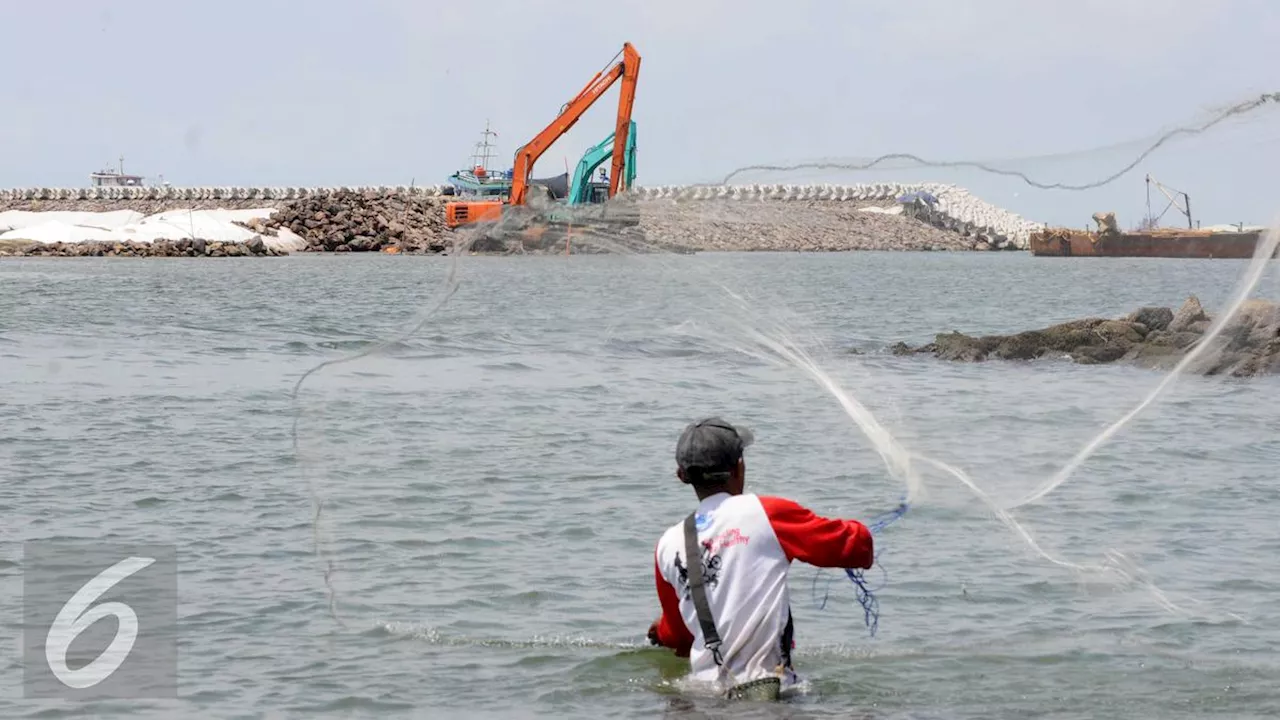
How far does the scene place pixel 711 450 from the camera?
276 inches

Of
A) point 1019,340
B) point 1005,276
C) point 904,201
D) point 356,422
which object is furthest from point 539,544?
point 904,201

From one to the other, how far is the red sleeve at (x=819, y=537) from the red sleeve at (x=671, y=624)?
2.13ft

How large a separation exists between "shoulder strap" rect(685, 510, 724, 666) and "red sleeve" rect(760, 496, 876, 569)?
33cm

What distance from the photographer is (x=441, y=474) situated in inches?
624

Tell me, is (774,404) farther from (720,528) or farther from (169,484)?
Result: (720,528)

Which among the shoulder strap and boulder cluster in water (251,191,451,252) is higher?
boulder cluster in water (251,191,451,252)

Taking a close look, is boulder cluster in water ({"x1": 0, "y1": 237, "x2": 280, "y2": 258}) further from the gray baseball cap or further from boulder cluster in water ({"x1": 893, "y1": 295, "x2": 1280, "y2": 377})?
the gray baseball cap

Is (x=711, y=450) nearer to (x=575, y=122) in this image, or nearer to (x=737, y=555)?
(x=737, y=555)

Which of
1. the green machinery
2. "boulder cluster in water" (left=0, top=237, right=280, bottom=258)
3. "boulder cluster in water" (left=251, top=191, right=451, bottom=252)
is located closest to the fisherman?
the green machinery

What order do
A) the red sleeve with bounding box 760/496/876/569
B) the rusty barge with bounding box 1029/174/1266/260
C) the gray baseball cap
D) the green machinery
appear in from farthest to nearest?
the rusty barge with bounding box 1029/174/1266/260
the green machinery
the gray baseball cap
the red sleeve with bounding box 760/496/876/569

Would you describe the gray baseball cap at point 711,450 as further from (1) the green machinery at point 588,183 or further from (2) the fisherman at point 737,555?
(1) the green machinery at point 588,183

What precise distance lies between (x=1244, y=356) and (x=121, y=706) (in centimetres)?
1443

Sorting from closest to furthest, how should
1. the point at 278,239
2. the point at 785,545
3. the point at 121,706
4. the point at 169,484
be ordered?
the point at 785,545 → the point at 121,706 → the point at 169,484 → the point at 278,239

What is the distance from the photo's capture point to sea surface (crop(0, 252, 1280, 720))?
29.8 ft
